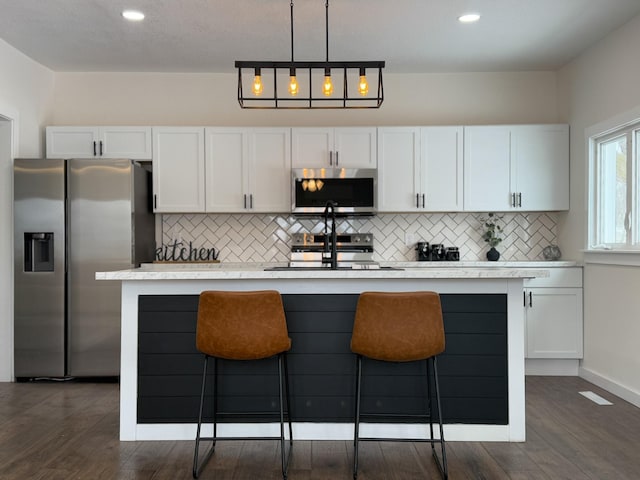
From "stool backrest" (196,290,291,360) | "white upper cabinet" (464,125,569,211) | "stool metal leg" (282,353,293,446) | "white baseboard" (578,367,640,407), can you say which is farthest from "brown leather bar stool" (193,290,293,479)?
"white upper cabinet" (464,125,569,211)

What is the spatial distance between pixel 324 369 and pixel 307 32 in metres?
2.62

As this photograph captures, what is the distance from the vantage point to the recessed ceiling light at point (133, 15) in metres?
3.78

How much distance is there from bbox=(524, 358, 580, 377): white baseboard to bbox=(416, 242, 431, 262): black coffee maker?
4.16 feet

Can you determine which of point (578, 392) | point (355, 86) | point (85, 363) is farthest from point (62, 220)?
point (578, 392)

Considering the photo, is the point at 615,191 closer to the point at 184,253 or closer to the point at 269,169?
the point at 269,169

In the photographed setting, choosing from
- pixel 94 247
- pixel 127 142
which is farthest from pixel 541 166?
pixel 94 247

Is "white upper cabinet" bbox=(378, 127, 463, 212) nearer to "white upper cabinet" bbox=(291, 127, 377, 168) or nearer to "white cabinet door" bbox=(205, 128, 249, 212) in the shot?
"white upper cabinet" bbox=(291, 127, 377, 168)

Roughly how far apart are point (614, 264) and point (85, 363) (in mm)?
4323

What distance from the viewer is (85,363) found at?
14.7 ft

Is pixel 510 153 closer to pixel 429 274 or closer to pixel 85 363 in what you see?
pixel 429 274

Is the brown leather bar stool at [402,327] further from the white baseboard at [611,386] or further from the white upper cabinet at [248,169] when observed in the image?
the white upper cabinet at [248,169]

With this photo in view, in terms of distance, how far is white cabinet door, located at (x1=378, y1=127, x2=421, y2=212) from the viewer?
4961mm

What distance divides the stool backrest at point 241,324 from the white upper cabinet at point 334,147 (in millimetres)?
2483

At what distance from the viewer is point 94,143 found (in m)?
4.94
